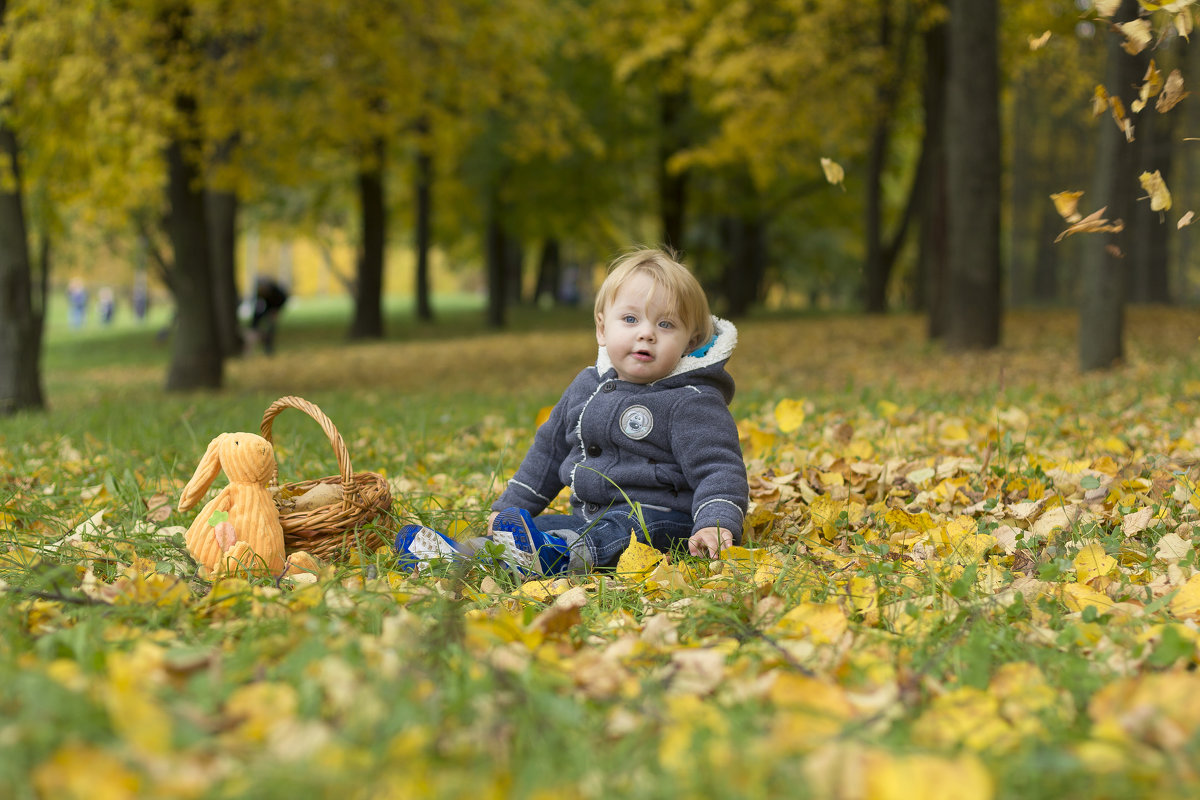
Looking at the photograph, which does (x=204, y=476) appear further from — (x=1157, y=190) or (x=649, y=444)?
(x=1157, y=190)

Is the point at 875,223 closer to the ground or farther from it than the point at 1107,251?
farther from it

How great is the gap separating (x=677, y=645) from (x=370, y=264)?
18.6 m

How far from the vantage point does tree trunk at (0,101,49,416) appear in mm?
8250

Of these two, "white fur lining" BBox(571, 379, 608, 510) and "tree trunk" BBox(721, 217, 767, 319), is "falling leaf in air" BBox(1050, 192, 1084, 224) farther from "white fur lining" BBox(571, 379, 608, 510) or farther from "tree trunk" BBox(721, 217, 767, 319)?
"tree trunk" BBox(721, 217, 767, 319)

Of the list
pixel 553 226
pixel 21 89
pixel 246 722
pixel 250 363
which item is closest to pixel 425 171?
pixel 553 226

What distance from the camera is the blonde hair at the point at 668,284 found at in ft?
9.74

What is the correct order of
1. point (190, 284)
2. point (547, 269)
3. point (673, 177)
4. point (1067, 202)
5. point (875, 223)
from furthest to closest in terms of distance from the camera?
1. point (547, 269)
2. point (673, 177)
3. point (875, 223)
4. point (190, 284)
5. point (1067, 202)

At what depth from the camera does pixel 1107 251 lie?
720 centimetres

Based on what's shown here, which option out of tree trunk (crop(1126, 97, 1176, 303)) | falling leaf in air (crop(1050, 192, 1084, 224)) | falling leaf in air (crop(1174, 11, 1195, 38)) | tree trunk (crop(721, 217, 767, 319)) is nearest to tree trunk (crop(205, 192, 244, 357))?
tree trunk (crop(721, 217, 767, 319))

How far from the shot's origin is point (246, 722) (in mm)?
1433

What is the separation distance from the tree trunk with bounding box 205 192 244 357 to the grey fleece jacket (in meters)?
14.1

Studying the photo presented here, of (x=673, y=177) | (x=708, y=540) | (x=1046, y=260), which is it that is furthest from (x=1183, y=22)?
(x=1046, y=260)

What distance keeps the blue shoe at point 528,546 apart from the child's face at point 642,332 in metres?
0.57

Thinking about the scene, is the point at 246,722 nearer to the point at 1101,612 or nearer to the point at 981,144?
the point at 1101,612
